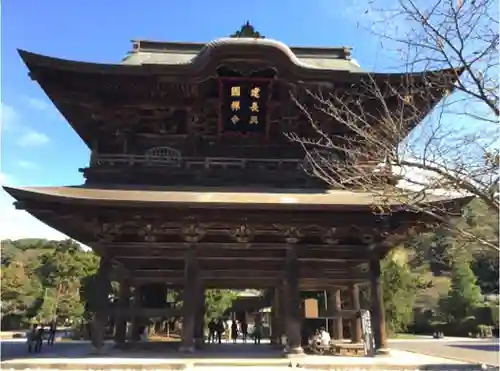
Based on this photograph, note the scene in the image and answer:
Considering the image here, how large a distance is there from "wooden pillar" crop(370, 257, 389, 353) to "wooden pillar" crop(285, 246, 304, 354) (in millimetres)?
2011

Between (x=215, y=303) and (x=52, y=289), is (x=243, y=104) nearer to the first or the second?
(x=215, y=303)

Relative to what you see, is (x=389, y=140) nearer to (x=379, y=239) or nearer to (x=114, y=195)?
(x=379, y=239)

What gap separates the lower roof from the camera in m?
10.7

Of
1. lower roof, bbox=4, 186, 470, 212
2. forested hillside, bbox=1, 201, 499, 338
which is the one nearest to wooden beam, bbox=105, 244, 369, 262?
lower roof, bbox=4, 186, 470, 212

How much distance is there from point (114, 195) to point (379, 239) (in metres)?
6.99

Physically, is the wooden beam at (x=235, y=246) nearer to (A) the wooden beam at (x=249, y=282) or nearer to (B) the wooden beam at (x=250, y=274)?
(B) the wooden beam at (x=250, y=274)

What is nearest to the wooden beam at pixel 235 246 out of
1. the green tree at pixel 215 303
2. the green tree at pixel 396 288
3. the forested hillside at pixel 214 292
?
the green tree at pixel 396 288

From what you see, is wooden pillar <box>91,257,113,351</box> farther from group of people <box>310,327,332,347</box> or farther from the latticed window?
group of people <box>310,327,332,347</box>

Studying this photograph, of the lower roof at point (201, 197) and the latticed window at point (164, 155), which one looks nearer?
the lower roof at point (201, 197)

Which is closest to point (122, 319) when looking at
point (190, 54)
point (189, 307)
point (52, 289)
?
point (189, 307)

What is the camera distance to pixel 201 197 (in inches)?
447

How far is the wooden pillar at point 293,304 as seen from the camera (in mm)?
11727

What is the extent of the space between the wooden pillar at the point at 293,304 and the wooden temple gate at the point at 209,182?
0.03 m

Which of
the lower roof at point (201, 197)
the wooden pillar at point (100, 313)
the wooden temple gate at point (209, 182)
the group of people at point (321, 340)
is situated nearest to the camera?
the lower roof at point (201, 197)
